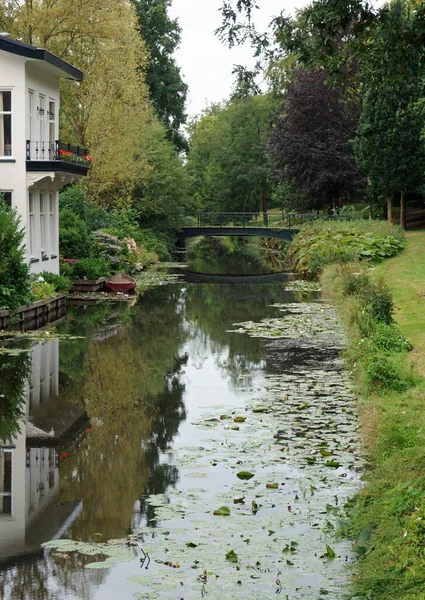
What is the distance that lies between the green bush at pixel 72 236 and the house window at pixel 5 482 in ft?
78.4

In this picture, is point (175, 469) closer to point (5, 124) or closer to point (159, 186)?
point (5, 124)

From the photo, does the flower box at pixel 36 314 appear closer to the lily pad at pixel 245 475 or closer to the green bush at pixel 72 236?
the green bush at pixel 72 236

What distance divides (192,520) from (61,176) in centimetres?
2250

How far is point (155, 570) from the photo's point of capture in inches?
318

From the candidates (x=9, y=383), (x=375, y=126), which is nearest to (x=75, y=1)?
(x=375, y=126)

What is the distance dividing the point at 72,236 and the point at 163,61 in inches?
1459

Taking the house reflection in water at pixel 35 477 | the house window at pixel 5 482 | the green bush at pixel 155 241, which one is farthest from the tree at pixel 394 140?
the house window at pixel 5 482

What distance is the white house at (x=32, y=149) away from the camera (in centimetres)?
2859

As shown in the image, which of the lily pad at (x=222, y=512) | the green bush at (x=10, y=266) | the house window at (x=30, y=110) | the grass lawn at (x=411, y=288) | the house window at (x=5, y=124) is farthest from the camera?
the house window at (x=30, y=110)

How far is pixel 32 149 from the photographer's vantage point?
29875mm

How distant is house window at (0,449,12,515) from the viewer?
987 cm

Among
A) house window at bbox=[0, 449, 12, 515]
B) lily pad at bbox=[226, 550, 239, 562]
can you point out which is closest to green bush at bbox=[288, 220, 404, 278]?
house window at bbox=[0, 449, 12, 515]

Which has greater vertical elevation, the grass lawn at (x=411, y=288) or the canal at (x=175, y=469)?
the grass lawn at (x=411, y=288)

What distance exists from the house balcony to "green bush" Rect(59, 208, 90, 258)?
3.58m
